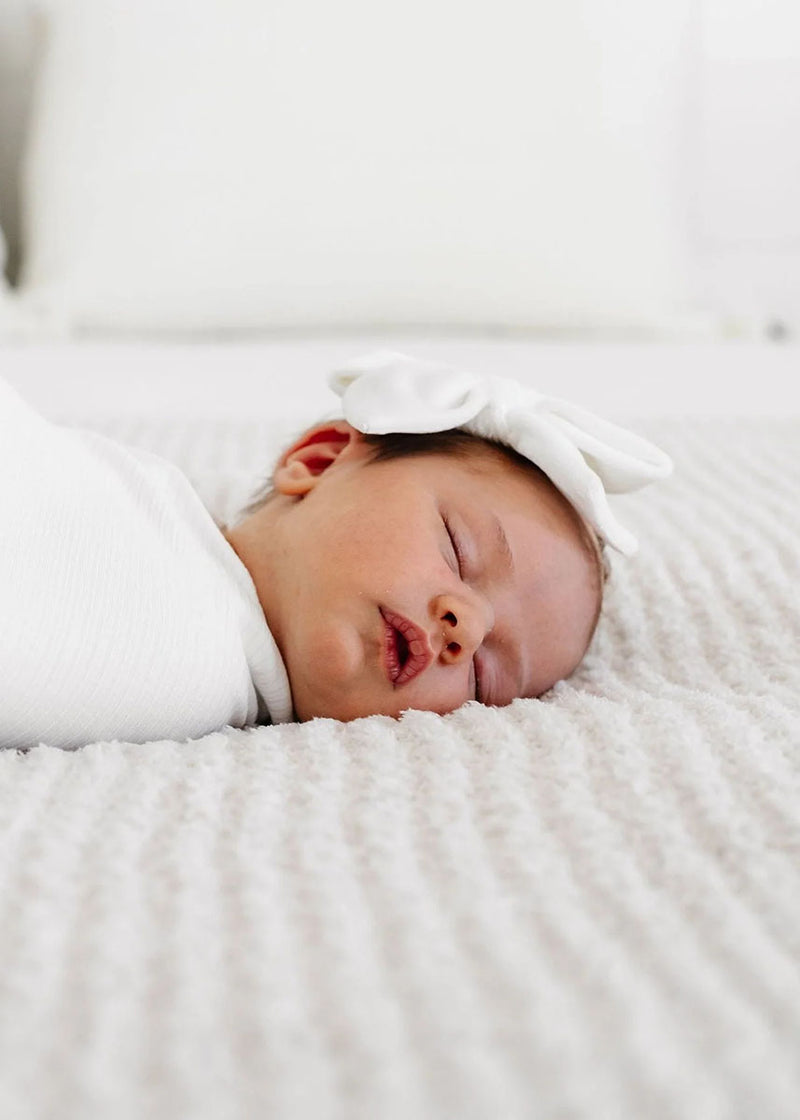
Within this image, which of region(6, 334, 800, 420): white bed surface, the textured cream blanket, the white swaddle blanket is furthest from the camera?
region(6, 334, 800, 420): white bed surface

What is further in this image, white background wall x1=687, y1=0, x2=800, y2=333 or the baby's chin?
white background wall x1=687, y1=0, x2=800, y2=333

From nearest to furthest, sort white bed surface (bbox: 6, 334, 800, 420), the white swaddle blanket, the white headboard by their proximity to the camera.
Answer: the white swaddle blanket < white bed surface (bbox: 6, 334, 800, 420) < the white headboard

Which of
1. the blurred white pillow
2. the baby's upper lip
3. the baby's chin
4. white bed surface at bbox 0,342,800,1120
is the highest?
the blurred white pillow

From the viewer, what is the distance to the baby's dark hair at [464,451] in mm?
844

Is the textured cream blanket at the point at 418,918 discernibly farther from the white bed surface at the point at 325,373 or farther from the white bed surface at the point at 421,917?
the white bed surface at the point at 325,373

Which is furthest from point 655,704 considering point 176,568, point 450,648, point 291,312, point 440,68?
point 440,68

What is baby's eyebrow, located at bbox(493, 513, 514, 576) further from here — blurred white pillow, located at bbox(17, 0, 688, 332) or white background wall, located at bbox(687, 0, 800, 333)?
white background wall, located at bbox(687, 0, 800, 333)

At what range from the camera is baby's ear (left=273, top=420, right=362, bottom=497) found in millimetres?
888

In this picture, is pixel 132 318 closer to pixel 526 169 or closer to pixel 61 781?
pixel 526 169

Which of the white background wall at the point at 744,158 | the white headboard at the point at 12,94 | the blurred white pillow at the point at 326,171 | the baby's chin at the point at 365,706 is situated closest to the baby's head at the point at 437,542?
the baby's chin at the point at 365,706

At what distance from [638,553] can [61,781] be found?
19.5 inches

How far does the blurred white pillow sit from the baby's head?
37.1 inches

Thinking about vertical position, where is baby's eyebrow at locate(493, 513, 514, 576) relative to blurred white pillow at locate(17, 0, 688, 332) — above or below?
below

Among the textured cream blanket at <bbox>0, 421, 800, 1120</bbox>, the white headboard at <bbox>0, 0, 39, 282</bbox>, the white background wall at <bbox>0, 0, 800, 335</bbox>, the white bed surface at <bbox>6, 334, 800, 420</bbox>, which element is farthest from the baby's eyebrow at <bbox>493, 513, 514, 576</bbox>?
the white background wall at <bbox>0, 0, 800, 335</bbox>
